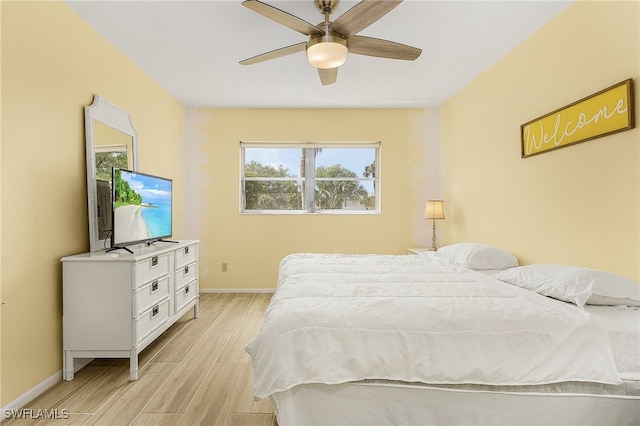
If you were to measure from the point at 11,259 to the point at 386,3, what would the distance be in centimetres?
259

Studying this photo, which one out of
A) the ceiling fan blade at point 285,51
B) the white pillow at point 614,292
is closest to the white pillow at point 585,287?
the white pillow at point 614,292

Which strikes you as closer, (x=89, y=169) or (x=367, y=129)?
(x=89, y=169)

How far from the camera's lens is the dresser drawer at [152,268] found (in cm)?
251

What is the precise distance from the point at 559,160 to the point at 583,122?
329mm

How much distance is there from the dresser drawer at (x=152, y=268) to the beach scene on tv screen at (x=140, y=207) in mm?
252

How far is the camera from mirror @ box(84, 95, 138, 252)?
2.69m

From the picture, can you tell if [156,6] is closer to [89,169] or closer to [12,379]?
[89,169]

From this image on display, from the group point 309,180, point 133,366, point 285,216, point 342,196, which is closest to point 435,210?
point 342,196

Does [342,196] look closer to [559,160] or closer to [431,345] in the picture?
[559,160]

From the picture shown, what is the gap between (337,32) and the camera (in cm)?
225

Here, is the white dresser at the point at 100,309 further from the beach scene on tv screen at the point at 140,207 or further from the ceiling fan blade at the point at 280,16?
the ceiling fan blade at the point at 280,16

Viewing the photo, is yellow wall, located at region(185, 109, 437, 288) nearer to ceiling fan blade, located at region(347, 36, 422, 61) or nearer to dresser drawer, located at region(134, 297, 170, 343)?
dresser drawer, located at region(134, 297, 170, 343)

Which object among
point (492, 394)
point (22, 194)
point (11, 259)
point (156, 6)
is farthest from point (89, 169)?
point (492, 394)

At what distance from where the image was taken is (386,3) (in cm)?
191
